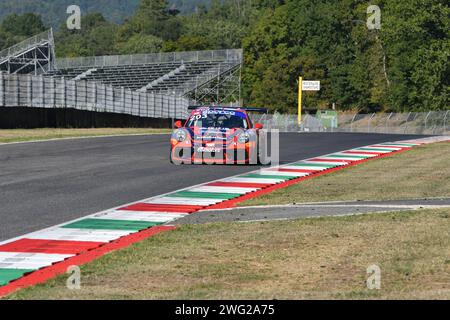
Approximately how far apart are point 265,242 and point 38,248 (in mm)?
2506

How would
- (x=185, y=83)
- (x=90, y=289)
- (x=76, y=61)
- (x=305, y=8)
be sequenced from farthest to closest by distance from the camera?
(x=305, y=8) < (x=76, y=61) < (x=185, y=83) < (x=90, y=289)

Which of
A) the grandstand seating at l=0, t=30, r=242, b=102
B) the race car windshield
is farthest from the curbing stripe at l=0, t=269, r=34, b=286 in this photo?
the grandstand seating at l=0, t=30, r=242, b=102

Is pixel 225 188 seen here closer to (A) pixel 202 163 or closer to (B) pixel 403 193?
(B) pixel 403 193

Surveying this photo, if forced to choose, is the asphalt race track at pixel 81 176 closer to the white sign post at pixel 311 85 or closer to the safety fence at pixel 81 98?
the safety fence at pixel 81 98

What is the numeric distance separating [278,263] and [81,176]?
10064 mm

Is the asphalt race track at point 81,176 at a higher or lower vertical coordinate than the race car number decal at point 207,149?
lower

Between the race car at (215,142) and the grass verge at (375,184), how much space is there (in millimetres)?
2162

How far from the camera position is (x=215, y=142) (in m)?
22.5

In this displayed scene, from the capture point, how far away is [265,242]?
36.8 feet

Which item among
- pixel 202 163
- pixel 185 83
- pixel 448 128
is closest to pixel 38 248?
pixel 202 163

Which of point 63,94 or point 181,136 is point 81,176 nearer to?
point 181,136

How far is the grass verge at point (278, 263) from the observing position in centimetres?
836

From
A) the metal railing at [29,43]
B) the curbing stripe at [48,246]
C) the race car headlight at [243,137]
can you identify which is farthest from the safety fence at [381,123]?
the curbing stripe at [48,246]

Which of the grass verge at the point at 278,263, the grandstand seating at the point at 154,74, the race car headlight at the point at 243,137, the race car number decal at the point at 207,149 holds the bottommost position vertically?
the grass verge at the point at 278,263
